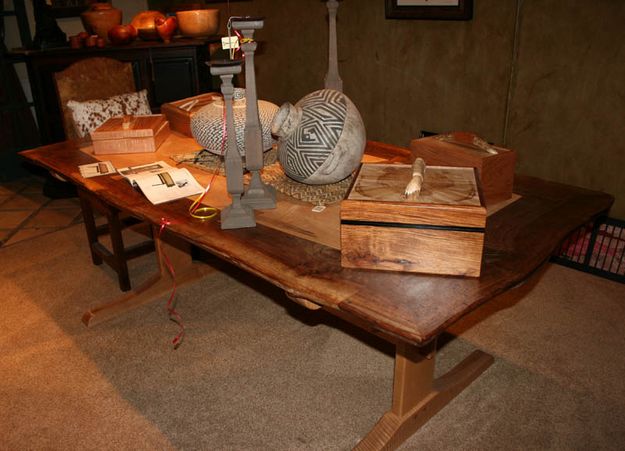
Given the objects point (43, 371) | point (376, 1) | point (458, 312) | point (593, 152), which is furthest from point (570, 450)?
point (376, 1)

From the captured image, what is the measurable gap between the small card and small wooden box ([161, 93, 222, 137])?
0.47 metres

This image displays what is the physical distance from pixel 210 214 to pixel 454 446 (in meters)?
0.99

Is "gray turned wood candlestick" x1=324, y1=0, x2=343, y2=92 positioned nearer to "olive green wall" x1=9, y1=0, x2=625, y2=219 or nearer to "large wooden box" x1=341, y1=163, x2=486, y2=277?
"large wooden box" x1=341, y1=163, x2=486, y2=277

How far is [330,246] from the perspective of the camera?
4.66 feet

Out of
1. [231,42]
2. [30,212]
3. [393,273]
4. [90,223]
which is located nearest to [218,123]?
[231,42]

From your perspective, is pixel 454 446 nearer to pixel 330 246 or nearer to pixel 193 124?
pixel 330 246

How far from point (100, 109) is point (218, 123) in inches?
43.8

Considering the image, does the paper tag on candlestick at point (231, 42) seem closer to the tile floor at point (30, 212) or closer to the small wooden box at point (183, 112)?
the small wooden box at point (183, 112)

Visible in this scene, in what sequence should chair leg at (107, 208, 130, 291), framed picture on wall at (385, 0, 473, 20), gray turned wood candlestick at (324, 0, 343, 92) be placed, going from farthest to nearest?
framed picture on wall at (385, 0, 473, 20)
chair leg at (107, 208, 130, 291)
gray turned wood candlestick at (324, 0, 343, 92)

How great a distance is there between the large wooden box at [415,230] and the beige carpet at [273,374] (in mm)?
687

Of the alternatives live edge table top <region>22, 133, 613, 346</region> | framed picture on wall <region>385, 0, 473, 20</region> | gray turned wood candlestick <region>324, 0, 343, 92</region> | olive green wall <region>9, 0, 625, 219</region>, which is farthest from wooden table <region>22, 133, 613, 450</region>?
framed picture on wall <region>385, 0, 473, 20</region>

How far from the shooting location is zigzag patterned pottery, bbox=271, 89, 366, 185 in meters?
1.65

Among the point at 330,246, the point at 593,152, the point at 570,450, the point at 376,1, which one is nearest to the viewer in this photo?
the point at 330,246

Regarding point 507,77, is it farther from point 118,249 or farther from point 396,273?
point 118,249
